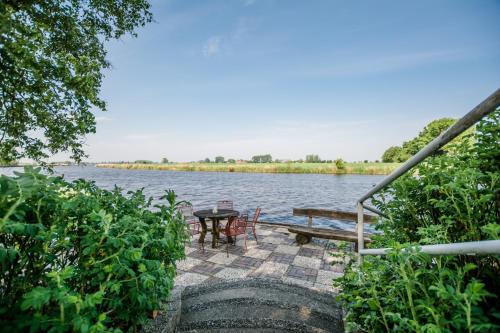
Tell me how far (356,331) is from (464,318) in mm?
764

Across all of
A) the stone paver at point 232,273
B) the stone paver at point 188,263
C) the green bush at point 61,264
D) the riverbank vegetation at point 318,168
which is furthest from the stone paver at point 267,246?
the riverbank vegetation at point 318,168

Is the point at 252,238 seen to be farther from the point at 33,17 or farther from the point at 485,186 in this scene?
the point at 33,17

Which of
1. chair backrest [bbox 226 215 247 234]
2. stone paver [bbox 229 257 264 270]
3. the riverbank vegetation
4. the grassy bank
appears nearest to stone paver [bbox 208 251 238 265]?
stone paver [bbox 229 257 264 270]

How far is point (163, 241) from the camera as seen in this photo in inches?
58.9

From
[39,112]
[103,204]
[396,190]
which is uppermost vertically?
[39,112]

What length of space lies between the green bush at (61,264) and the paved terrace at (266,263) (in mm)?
2373

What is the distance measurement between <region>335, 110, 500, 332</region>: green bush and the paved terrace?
2007 mm

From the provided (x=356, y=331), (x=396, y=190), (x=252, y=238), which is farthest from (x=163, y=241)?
(x=252, y=238)

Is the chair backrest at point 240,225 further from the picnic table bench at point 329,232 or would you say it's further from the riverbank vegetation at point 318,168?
the riverbank vegetation at point 318,168

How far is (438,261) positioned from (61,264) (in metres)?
2.14

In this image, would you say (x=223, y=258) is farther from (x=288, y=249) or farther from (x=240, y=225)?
(x=288, y=249)

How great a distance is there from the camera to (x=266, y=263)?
4.82m

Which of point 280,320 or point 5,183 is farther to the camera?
point 280,320

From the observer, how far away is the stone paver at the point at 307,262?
15.6 feet
